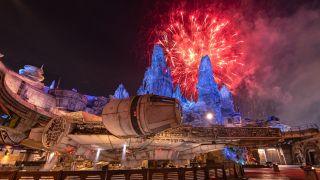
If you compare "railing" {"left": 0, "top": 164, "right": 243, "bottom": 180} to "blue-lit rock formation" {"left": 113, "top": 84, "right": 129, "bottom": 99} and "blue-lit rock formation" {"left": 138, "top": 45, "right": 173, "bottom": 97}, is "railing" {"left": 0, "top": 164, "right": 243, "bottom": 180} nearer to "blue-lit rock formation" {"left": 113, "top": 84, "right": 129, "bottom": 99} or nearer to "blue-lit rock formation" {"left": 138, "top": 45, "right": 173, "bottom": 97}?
"blue-lit rock formation" {"left": 138, "top": 45, "right": 173, "bottom": 97}

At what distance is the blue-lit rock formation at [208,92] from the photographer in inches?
3933

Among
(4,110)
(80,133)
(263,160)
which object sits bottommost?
(263,160)

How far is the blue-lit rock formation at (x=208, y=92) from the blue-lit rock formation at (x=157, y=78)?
913 inches

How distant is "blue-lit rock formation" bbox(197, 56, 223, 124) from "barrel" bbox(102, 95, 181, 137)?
89.2 meters

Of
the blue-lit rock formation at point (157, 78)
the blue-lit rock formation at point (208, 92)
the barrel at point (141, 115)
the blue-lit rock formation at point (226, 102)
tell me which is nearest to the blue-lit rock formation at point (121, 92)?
the blue-lit rock formation at point (157, 78)

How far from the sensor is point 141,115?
364 inches

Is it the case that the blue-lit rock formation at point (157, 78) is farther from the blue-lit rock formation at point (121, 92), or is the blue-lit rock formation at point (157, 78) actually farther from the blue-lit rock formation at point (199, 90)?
the blue-lit rock formation at point (121, 92)

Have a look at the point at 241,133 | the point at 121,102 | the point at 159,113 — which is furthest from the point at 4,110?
the point at 241,133

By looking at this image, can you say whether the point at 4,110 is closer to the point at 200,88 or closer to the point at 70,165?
the point at 70,165

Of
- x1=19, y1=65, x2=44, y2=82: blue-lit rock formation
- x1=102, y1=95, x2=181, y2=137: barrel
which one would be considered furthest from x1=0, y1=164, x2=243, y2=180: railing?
x1=19, y1=65, x2=44, y2=82: blue-lit rock formation

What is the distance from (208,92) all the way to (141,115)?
105 meters

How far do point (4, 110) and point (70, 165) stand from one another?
20532 millimetres

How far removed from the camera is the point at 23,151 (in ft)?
130

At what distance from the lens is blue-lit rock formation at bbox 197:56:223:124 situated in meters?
99.9
